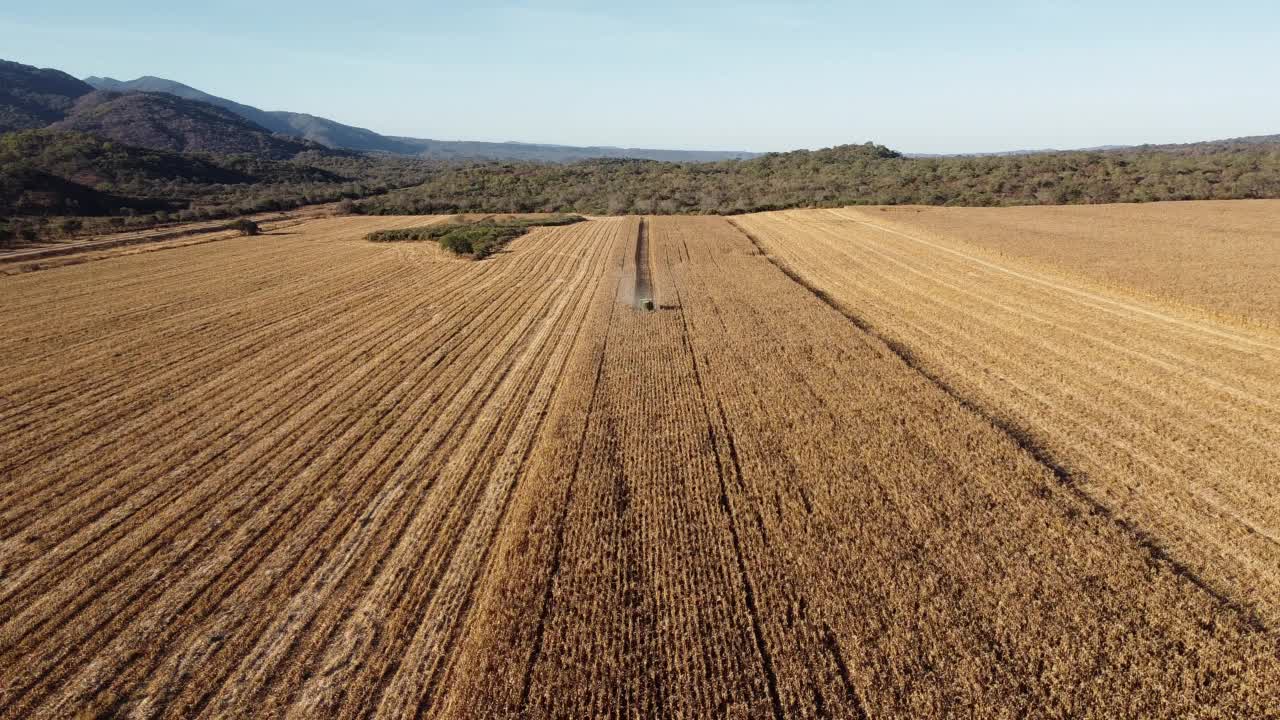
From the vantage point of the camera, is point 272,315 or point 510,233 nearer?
point 272,315

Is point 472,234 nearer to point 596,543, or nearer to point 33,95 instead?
point 596,543

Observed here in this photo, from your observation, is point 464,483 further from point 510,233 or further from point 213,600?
point 510,233

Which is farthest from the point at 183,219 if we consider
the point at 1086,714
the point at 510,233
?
the point at 1086,714

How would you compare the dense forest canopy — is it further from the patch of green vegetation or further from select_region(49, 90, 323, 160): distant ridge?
select_region(49, 90, 323, 160): distant ridge

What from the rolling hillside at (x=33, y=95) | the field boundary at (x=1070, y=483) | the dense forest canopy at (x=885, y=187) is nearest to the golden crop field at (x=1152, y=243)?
the dense forest canopy at (x=885, y=187)

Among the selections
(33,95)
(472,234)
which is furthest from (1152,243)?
(33,95)

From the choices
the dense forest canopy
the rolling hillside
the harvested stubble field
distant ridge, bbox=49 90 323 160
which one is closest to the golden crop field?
the harvested stubble field

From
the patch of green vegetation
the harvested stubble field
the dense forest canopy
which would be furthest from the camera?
the dense forest canopy
